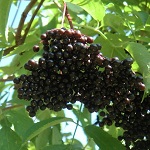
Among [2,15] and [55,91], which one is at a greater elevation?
[2,15]

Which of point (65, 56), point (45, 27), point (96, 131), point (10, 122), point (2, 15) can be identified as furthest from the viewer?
point (45, 27)

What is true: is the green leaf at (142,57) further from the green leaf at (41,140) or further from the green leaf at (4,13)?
the green leaf at (41,140)

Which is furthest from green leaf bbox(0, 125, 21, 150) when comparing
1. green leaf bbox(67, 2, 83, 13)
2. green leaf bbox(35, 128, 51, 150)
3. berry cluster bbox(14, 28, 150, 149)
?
green leaf bbox(67, 2, 83, 13)

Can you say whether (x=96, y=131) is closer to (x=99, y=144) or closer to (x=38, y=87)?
(x=99, y=144)

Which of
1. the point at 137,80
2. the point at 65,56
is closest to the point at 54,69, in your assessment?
the point at 65,56

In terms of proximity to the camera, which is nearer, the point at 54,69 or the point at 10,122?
the point at 54,69
